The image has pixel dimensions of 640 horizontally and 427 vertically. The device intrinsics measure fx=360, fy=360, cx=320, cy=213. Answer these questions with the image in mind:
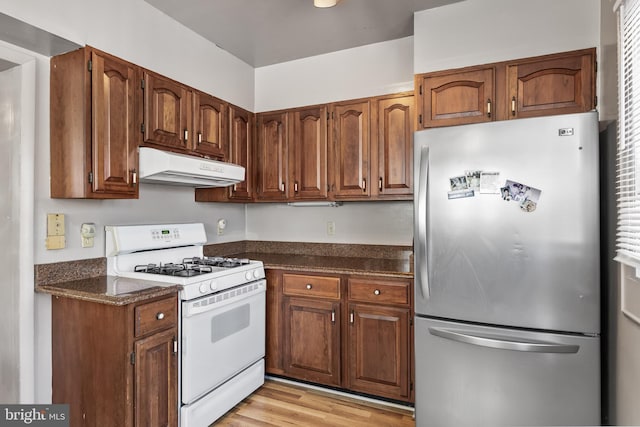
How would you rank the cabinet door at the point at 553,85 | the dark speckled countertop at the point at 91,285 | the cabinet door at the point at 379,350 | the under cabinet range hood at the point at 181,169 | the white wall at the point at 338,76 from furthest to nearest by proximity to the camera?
the white wall at the point at 338,76, the cabinet door at the point at 379,350, the under cabinet range hood at the point at 181,169, the cabinet door at the point at 553,85, the dark speckled countertop at the point at 91,285

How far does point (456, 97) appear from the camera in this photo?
89.6 inches

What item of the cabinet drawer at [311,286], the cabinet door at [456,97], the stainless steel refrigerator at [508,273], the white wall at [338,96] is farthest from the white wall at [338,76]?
the cabinet drawer at [311,286]

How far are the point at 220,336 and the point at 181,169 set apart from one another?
3.45ft

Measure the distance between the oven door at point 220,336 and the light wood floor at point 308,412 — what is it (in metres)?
0.25

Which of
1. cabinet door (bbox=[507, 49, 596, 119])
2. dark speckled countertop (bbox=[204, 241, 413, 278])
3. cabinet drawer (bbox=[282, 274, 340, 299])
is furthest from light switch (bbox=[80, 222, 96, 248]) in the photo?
cabinet door (bbox=[507, 49, 596, 119])

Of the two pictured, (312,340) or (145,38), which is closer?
(145,38)

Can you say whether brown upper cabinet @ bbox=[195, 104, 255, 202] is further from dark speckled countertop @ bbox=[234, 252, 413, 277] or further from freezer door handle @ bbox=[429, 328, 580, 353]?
freezer door handle @ bbox=[429, 328, 580, 353]

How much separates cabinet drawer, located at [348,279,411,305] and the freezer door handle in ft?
1.56

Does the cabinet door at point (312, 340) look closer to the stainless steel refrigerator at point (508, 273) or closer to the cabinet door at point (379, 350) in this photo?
the cabinet door at point (379, 350)

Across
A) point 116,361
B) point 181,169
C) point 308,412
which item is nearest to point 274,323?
point 308,412

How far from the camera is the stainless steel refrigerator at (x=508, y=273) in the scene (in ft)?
5.29

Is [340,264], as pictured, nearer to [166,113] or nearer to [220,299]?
[220,299]

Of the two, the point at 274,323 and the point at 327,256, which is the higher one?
the point at 327,256

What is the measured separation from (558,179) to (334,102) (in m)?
1.76
